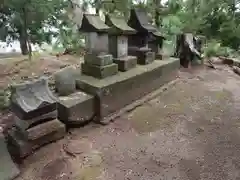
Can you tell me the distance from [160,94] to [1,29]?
5.77 metres

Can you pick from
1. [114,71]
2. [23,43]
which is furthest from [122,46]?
[23,43]

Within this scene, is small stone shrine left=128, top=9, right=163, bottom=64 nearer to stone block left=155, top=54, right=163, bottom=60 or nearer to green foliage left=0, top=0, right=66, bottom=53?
stone block left=155, top=54, right=163, bottom=60

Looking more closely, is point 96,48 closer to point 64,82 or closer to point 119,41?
point 119,41

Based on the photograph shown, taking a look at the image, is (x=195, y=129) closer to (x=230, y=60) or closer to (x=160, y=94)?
(x=160, y=94)

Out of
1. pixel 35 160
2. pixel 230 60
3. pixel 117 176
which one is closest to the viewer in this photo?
pixel 117 176

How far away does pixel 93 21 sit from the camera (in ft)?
13.1

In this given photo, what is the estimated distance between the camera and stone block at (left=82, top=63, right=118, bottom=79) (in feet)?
13.4

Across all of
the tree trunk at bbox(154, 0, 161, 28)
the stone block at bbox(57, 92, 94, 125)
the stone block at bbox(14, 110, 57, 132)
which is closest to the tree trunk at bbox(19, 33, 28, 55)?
the tree trunk at bbox(154, 0, 161, 28)

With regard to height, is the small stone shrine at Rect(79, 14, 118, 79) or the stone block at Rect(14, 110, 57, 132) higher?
the small stone shrine at Rect(79, 14, 118, 79)

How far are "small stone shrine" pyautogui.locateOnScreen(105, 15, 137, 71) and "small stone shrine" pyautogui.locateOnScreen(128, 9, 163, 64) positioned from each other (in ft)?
1.93

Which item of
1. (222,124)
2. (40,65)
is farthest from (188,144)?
(40,65)

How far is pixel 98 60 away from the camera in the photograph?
161 inches

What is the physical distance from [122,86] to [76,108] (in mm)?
1096

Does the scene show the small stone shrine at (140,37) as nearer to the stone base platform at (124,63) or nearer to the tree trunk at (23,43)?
the stone base platform at (124,63)
